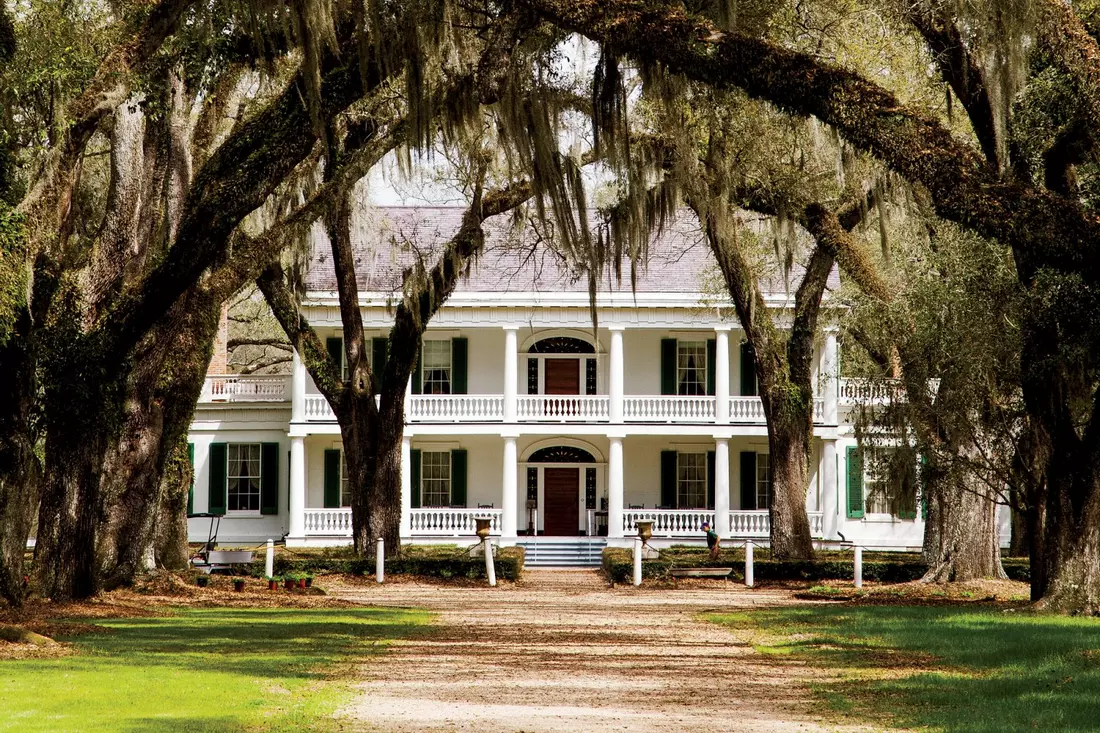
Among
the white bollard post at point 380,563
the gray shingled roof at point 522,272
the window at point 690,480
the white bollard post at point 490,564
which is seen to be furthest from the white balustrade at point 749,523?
the white bollard post at point 380,563

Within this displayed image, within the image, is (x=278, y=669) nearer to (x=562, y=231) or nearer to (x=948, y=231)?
(x=562, y=231)

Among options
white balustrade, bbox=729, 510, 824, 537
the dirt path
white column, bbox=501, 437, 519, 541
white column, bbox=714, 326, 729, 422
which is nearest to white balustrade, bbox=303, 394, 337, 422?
white column, bbox=501, 437, 519, 541

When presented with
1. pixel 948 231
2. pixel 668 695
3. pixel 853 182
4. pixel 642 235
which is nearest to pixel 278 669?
pixel 668 695

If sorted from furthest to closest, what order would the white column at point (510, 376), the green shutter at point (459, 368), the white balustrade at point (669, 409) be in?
the green shutter at point (459, 368), the white balustrade at point (669, 409), the white column at point (510, 376)

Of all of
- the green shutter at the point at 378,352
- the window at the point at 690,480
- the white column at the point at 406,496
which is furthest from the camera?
the window at the point at 690,480

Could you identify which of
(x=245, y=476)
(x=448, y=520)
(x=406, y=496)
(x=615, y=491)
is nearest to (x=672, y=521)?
(x=615, y=491)

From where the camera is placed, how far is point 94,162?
821 inches

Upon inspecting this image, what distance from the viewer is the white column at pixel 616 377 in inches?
1163

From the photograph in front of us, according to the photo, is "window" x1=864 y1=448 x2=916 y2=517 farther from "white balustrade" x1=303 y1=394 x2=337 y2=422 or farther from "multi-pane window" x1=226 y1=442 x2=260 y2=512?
"multi-pane window" x1=226 y1=442 x2=260 y2=512

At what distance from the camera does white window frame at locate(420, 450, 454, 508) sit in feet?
102

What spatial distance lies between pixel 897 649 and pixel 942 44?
20.3 ft

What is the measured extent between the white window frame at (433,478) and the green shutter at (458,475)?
10 cm

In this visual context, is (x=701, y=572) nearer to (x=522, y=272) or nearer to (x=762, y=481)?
(x=762, y=481)

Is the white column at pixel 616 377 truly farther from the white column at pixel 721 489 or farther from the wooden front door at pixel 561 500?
the wooden front door at pixel 561 500
